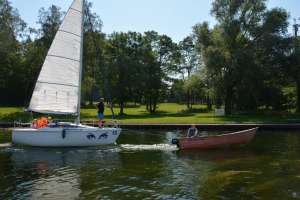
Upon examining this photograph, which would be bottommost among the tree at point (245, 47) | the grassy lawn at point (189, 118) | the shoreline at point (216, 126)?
the shoreline at point (216, 126)

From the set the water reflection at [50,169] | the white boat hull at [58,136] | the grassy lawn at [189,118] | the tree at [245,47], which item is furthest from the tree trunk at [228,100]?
the white boat hull at [58,136]

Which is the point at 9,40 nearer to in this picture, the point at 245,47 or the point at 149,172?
the point at 245,47

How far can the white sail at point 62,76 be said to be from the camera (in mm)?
34719

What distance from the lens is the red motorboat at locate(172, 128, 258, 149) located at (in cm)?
3309

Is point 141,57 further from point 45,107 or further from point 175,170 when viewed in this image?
point 175,170

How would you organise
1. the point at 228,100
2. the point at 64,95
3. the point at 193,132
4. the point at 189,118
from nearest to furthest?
the point at 193,132 → the point at 64,95 → the point at 189,118 → the point at 228,100

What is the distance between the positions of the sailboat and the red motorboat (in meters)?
5.22

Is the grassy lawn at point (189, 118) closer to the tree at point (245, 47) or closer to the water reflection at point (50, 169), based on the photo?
the tree at point (245, 47)

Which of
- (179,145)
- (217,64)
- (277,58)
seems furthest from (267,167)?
(277,58)

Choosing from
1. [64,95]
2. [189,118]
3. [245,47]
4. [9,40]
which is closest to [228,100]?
[245,47]

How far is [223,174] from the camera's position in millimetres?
22984

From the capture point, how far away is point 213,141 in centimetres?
3372

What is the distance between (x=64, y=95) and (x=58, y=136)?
3.30 m

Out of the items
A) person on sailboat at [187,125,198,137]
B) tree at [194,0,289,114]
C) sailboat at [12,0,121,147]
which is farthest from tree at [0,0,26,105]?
person on sailboat at [187,125,198,137]
